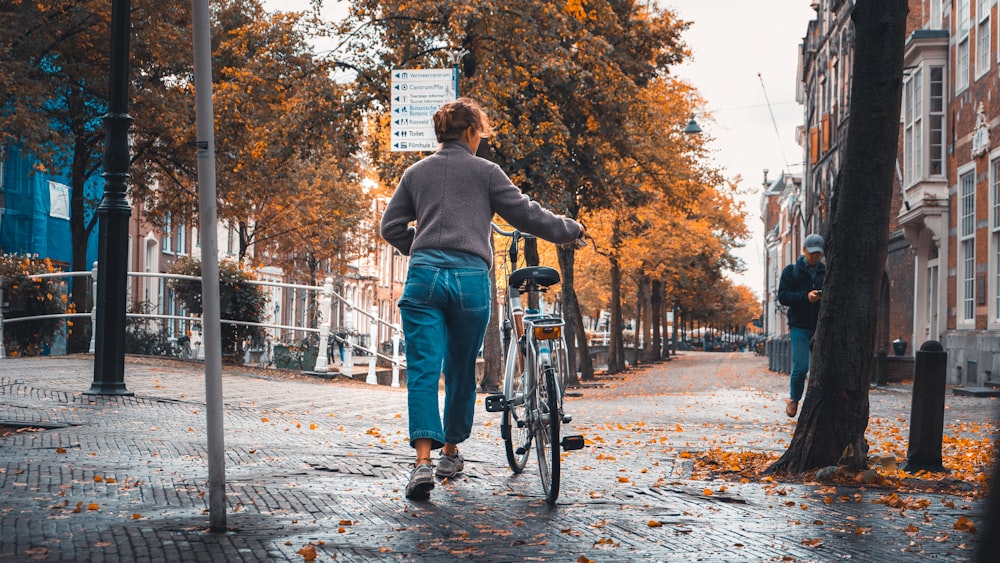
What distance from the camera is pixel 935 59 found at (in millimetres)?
25953

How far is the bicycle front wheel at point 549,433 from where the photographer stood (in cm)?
556

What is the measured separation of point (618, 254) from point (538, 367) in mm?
30868

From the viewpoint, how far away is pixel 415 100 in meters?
17.3

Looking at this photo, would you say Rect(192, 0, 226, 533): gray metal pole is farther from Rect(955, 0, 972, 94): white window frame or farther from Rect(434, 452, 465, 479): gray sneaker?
Rect(955, 0, 972, 94): white window frame

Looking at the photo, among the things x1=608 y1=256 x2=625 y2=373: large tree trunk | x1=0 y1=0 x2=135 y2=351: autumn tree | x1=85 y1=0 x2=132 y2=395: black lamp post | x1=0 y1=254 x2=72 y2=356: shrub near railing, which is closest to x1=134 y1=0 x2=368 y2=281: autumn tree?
x1=0 y1=0 x2=135 y2=351: autumn tree

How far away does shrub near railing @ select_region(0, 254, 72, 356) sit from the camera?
18656 mm

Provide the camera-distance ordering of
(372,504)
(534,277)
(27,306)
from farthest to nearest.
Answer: (27,306), (534,277), (372,504)

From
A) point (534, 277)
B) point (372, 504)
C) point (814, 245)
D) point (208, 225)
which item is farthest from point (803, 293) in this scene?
point (208, 225)

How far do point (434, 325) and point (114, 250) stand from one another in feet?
18.8

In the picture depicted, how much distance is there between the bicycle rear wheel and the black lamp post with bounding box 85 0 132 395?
527 centimetres

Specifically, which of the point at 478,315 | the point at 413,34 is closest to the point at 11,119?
the point at 413,34

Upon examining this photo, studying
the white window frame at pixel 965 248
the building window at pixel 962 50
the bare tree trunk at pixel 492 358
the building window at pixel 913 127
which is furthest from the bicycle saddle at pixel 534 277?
the building window at pixel 913 127

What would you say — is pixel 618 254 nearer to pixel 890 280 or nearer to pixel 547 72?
pixel 890 280

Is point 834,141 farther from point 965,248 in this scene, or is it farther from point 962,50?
point 965,248
